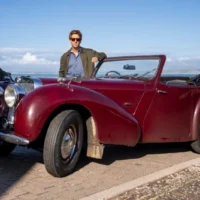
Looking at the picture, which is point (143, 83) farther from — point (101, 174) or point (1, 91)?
point (1, 91)

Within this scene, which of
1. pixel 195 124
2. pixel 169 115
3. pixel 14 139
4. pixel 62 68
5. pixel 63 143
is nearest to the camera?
pixel 14 139

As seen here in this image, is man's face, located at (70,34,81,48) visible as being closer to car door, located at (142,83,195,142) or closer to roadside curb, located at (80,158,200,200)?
car door, located at (142,83,195,142)

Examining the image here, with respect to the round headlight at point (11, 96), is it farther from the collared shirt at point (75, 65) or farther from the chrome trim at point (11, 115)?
the collared shirt at point (75, 65)

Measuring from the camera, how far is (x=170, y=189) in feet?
12.4

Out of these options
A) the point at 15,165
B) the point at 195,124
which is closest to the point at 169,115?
the point at 195,124

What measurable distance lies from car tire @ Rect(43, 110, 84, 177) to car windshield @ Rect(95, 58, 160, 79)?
5.30 feet

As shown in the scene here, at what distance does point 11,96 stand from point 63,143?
33.2 inches

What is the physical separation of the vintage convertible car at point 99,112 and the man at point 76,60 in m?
0.28

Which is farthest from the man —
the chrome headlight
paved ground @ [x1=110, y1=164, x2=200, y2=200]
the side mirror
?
paved ground @ [x1=110, y1=164, x2=200, y2=200]

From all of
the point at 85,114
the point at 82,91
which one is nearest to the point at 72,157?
the point at 85,114

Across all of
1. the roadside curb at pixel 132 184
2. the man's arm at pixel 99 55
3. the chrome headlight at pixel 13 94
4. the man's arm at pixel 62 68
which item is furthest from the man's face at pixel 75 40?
the roadside curb at pixel 132 184

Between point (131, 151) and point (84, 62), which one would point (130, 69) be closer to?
point (84, 62)

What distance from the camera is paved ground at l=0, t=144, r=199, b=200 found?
3596 millimetres

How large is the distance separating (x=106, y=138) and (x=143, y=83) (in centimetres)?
115
